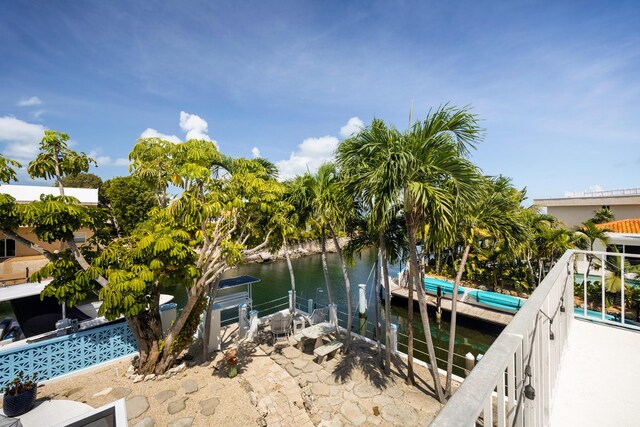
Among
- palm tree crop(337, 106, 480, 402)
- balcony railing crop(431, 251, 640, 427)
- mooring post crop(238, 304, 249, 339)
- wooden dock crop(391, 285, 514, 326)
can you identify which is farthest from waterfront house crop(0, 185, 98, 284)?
balcony railing crop(431, 251, 640, 427)

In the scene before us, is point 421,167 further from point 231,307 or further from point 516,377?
point 231,307

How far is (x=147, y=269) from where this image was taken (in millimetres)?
6461

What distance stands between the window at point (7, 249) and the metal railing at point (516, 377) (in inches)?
1170

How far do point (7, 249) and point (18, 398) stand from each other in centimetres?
2266

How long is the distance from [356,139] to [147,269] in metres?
5.58

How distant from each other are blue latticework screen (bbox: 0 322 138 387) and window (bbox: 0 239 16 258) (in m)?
19.7

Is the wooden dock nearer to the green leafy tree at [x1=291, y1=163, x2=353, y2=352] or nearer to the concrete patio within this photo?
the concrete patio

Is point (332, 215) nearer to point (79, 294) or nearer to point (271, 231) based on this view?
point (271, 231)

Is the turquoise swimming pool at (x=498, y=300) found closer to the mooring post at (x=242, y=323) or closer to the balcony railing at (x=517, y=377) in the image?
the mooring post at (x=242, y=323)

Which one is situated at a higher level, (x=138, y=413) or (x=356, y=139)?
(x=356, y=139)

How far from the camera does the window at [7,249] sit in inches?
792

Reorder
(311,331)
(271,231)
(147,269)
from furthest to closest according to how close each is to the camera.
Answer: (311,331) < (271,231) < (147,269)

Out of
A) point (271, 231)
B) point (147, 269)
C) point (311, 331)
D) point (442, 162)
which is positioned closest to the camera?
point (442, 162)

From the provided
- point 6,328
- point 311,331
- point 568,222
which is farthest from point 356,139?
point 568,222
